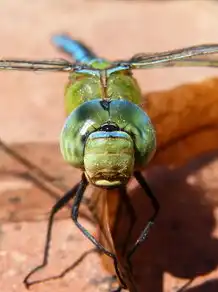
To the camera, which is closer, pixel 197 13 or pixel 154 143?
pixel 154 143

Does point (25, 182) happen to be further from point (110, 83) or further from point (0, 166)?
point (110, 83)

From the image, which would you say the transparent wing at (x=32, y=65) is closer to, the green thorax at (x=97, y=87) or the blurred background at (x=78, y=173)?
the green thorax at (x=97, y=87)

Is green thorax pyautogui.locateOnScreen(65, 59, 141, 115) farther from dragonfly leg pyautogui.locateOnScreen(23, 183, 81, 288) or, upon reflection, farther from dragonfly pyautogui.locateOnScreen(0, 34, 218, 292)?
dragonfly leg pyautogui.locateOnScreen(23, 183, 81, 288)

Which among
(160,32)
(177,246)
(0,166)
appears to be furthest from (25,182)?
(160,32)

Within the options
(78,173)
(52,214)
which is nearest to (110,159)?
(52,214)

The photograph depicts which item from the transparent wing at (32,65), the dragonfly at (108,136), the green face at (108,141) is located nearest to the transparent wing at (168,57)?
the dragonfly at (108,136)

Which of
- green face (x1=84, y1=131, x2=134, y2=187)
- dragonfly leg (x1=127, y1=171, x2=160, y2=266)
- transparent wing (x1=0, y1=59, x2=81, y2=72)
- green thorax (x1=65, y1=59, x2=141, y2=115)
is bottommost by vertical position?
dragonfly leg (x1=127, y1=171, x2=160, y2=266)

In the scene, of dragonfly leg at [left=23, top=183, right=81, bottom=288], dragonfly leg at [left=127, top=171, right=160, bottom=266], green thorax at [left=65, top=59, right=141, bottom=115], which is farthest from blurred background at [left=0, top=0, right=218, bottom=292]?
green thorax at [left=65, top=59, right=141, bottom=115]
